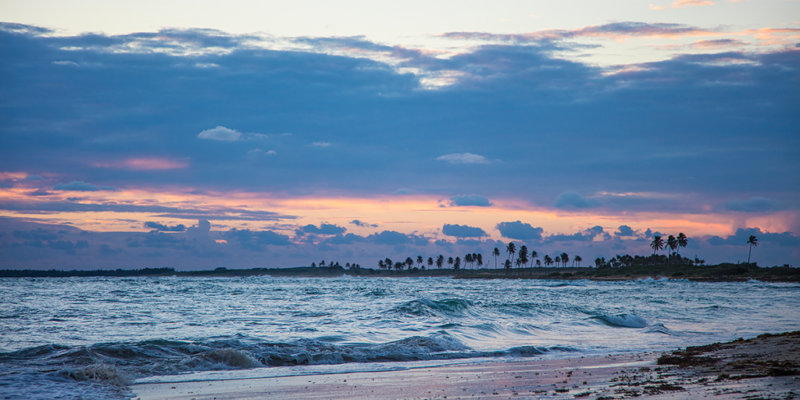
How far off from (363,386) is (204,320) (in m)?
16.5

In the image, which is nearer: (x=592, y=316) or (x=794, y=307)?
(x=592, y=316)

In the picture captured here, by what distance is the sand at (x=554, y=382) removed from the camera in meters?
9.99

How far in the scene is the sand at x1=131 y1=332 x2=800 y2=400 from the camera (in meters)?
9.99

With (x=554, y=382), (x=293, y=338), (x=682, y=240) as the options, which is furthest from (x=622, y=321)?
(x=682, y=240)

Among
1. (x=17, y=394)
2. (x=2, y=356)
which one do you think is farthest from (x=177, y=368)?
(x=2, y=356)

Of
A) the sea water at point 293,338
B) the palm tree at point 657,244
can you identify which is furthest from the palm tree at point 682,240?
the sea water at point 293,338

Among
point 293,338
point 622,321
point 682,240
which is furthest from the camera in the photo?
point 682,240

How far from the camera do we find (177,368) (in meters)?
14.5

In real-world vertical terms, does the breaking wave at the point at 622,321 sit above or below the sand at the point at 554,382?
below

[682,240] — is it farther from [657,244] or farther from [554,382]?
[554,382]

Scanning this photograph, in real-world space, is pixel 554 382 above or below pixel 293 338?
above

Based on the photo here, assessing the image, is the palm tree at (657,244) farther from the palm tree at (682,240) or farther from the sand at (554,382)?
the sand at (554,382)

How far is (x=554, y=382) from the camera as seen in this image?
11.6m

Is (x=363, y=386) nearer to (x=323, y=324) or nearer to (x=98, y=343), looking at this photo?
(x=98, y=343)
